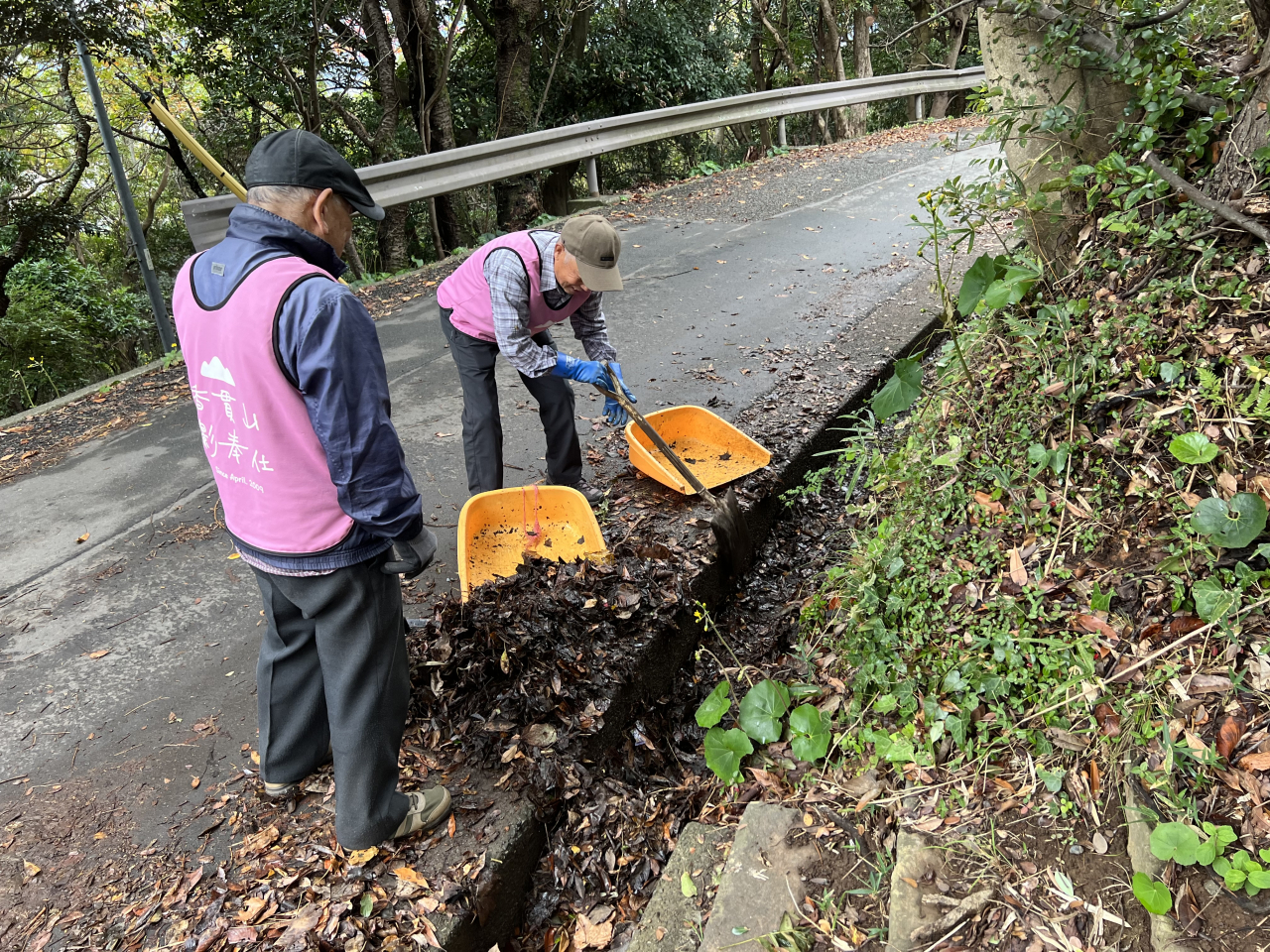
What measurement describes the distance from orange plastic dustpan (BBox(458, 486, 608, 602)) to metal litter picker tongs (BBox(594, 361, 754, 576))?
53 cm

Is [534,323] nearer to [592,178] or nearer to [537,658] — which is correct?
[537,658]

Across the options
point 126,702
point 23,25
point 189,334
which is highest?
point 23,25

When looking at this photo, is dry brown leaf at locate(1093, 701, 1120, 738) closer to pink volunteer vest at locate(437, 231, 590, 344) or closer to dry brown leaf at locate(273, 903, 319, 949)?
dry brown leaf at locate(273, 903, 319, 949)

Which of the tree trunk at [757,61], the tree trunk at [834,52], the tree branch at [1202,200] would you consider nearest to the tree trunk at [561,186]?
the tree trunk at [757,61]

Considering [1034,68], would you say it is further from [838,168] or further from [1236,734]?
[838,168]

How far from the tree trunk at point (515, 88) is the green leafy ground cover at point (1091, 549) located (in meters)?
8.60

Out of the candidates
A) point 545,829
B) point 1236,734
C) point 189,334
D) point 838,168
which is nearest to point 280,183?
point 189,334

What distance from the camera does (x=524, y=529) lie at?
387cm

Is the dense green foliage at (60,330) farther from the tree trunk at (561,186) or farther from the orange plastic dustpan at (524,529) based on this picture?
the orange plastic dustpan at (524,529)

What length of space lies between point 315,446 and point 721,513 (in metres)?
2.28

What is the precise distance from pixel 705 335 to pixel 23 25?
293 inches

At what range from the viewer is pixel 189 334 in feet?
7.34

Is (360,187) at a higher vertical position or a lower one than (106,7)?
lower

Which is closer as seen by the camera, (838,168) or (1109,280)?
(1109,280)
